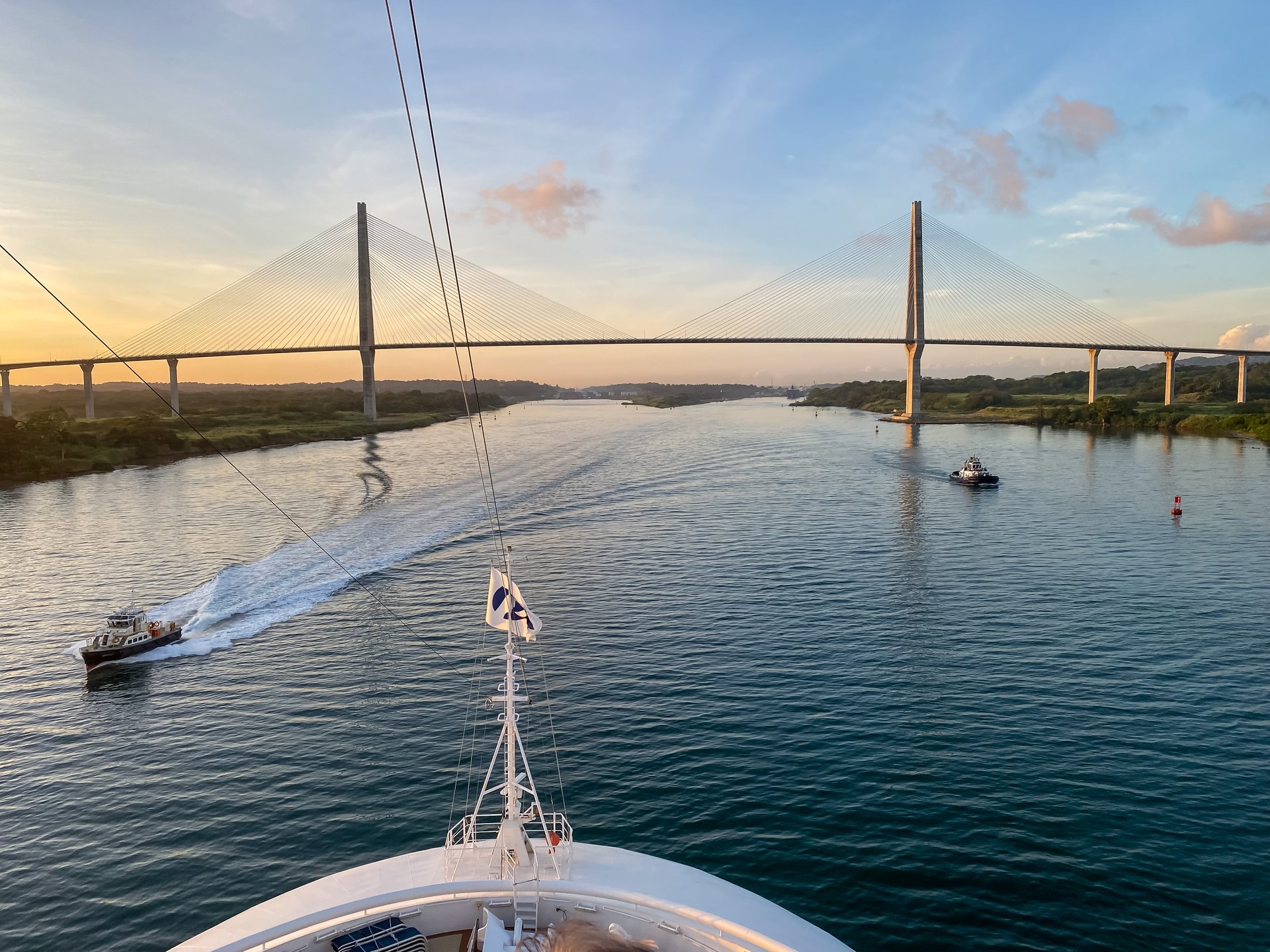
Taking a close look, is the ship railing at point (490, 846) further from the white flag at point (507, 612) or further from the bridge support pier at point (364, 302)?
the bridge support pier at point (364, 302)

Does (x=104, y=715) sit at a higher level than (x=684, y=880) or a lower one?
lower

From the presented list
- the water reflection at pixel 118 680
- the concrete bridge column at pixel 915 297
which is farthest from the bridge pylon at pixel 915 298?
the water reflection at pixel 118 680

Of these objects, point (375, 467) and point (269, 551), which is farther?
point (375, 467)

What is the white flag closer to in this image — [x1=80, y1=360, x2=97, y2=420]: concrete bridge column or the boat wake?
the boat wake

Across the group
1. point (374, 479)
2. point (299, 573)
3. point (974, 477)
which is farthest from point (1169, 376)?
point (299, 573)

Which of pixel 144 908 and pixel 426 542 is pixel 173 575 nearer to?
pixel 426 542

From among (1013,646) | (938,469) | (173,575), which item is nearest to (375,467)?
(173,575)
